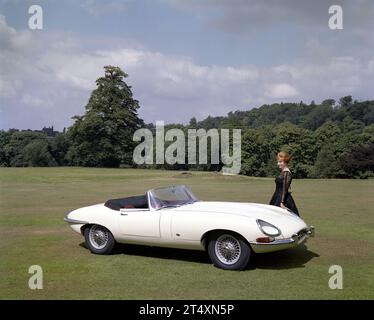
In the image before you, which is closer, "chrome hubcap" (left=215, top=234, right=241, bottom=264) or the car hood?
"chrome hubcap" (left=215, top=234, right=241, bottom=264)

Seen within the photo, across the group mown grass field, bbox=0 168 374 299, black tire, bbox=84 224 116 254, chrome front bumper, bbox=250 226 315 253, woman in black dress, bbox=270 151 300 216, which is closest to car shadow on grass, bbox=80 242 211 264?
mown grass field, bbox=0 168 374 299

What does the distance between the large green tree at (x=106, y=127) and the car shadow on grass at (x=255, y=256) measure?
2260 inches

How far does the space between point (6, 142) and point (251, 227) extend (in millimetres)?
79321

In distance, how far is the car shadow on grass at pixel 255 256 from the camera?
8141 mm

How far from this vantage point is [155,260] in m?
8.52

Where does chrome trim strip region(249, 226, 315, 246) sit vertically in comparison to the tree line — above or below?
below

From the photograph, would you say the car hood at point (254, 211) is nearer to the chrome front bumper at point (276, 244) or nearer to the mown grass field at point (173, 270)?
the chrome front bumper at point (276, 244)

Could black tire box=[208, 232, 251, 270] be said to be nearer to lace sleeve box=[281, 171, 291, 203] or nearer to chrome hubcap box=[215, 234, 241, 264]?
chrome hubcap box=[215, 234, 241, 264]

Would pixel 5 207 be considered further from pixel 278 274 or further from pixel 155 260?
pixel 278 274

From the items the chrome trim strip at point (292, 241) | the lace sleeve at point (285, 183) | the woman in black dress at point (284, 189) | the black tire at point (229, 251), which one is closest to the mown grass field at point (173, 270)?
the black tire at point (229, 251)

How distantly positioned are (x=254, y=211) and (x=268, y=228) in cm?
66

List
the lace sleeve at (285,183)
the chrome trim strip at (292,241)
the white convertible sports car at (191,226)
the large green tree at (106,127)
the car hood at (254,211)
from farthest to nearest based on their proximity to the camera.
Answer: the large green tree at (106,127) → the lace sleeve at (285,183) → the car hood at (254,211) → the white convertible sports car at (191,226) → the chrome trim strip at (292,241)

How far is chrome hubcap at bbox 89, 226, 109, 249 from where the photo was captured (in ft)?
29.7

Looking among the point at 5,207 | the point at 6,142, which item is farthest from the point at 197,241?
the point at 6,142
